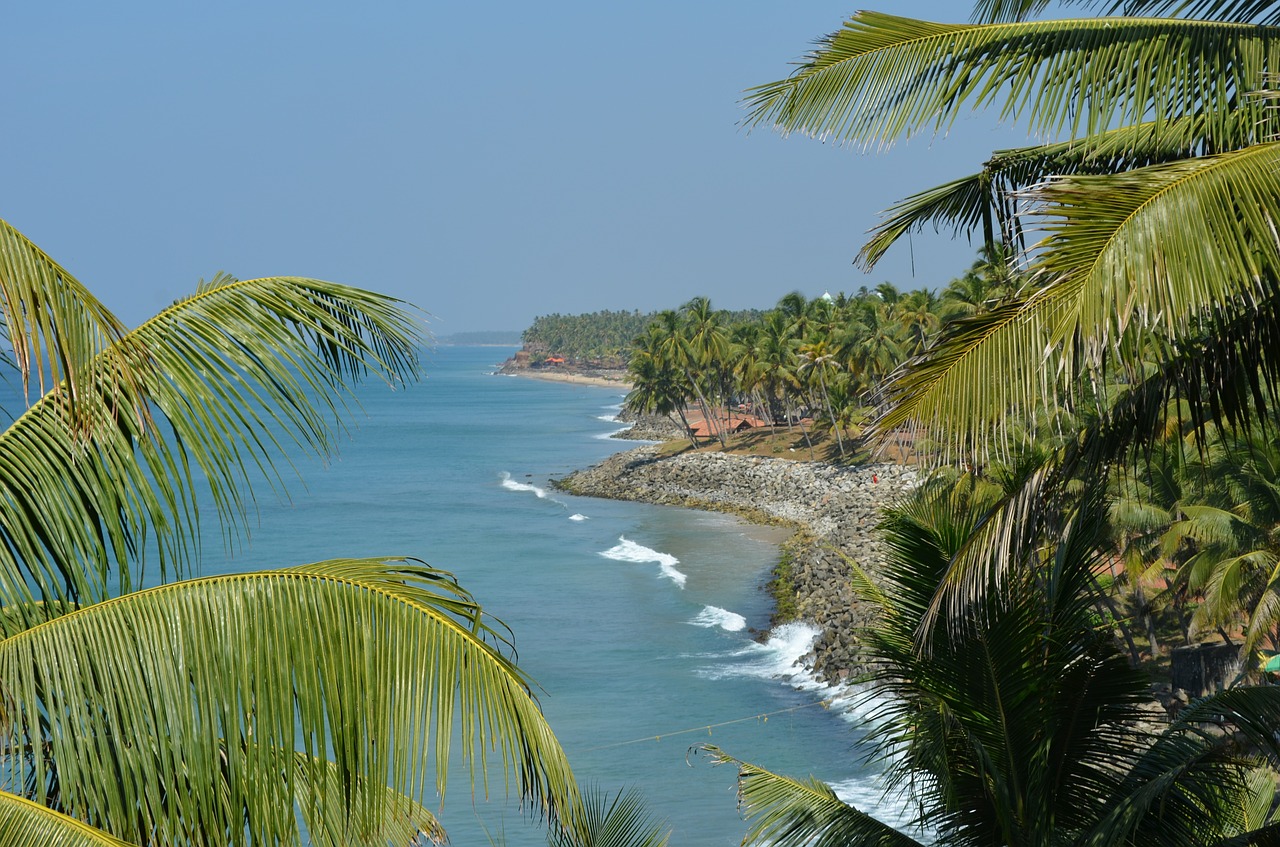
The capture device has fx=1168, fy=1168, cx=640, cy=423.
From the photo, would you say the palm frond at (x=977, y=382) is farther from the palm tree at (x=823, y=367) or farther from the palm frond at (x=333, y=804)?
the palm tree at (x=823, y=367)

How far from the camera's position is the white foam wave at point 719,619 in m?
31.6

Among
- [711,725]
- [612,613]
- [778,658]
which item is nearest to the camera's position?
[711,725]

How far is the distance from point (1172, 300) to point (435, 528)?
51.5 m

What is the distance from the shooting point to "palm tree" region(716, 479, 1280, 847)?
226 inches

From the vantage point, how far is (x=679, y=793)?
66.7ft

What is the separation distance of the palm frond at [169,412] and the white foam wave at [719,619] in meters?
28.1

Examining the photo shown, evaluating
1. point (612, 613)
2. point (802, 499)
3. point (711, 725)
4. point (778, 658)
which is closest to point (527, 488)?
point (802, 499)

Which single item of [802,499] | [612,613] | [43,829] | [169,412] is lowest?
[612,613]

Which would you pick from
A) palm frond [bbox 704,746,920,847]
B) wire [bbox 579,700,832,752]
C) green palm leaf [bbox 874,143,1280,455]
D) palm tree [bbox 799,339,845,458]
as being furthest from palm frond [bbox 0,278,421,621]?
palm tree [bbox 799,339,845,458]

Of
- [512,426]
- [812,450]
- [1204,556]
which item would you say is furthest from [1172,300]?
[512,426]

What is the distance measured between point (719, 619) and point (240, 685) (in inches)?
1190

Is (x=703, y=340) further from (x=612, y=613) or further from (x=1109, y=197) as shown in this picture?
(x=1109, y=197)

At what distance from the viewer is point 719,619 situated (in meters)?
32.6

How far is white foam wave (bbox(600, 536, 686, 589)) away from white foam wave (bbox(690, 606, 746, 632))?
182 inches
